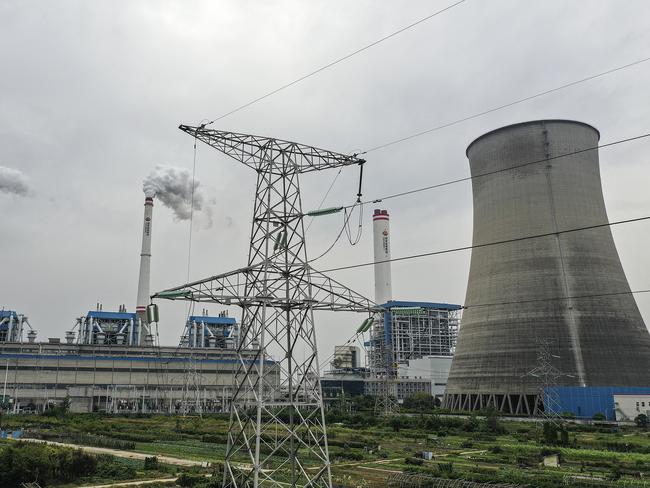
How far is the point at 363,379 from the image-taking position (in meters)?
98.9

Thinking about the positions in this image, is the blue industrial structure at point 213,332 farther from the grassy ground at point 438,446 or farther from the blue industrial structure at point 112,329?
the grassy ground at point 438,446

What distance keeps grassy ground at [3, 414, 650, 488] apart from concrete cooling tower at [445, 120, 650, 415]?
495 cm

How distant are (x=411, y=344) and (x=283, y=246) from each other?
265 feet

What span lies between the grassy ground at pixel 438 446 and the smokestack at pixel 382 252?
3313cm

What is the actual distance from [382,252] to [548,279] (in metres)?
42.8

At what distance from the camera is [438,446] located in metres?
34.3

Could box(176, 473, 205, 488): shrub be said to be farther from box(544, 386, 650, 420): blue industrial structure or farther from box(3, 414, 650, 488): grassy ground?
box(544, 386, 650, 420): blue industrial structure

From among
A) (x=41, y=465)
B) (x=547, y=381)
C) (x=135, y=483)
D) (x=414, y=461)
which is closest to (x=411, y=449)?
(x=414, y=461)

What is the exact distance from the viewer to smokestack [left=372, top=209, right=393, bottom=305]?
8394 centimetres

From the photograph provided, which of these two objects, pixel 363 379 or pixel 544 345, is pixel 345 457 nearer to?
pixel 544 345

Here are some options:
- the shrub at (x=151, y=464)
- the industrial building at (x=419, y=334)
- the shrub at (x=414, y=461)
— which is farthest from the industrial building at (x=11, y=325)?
the shrub at (x=414, y=461)

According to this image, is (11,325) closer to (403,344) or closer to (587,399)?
(403,344)

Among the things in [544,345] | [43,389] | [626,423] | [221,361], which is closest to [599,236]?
[544,345]

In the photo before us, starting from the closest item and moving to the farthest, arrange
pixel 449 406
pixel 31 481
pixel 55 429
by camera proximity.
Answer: pixel 31 481 < pixel 55 429 < pixel 449 406
